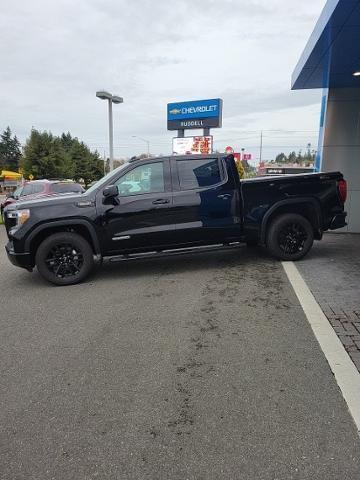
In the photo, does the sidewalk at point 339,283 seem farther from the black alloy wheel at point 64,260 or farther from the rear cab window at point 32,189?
the rear cab window at point 32,189

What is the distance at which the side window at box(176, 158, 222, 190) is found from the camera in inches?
262

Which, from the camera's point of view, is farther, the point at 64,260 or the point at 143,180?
the point at 143,180

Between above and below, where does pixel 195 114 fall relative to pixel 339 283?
above

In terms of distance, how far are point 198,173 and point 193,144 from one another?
69.2 feet

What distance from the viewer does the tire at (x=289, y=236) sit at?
7070mm

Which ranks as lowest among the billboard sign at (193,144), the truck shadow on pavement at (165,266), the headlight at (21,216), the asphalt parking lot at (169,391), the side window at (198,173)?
the truck shadow on pavement at (165,266)

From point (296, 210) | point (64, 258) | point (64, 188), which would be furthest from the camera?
point (64, 188)

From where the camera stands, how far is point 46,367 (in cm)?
362

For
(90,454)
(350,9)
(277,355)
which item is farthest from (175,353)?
(350,9)

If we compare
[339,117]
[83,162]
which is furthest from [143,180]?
[83,162]

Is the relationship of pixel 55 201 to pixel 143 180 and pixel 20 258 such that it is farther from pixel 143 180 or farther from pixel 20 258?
pixel 143 180

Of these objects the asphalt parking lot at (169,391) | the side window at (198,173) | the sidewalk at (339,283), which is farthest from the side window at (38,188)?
the sidewalk at (339,283)

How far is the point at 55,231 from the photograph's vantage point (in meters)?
6.33

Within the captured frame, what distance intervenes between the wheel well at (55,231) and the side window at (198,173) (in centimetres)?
170
